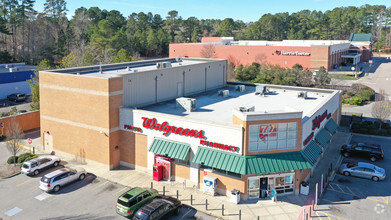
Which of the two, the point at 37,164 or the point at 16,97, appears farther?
the point at 16,97

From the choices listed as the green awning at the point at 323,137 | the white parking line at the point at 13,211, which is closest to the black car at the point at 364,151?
the green awning at the point at 323,137

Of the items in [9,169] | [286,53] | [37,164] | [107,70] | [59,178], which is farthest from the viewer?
[286,53]

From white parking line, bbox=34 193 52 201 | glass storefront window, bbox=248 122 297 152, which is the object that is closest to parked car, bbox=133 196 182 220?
glass storefront window, bbox=248 122 297 152

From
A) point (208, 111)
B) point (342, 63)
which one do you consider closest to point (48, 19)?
point (342, 63)

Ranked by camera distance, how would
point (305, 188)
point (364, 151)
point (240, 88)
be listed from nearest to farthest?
point (305, 188)
point (364, 151)
point (240, 88)

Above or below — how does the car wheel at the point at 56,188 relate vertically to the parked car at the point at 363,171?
below

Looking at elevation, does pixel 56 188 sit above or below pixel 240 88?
below

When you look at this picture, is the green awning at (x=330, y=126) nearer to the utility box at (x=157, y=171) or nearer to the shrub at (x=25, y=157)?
the utility box at (x=157, y=171)

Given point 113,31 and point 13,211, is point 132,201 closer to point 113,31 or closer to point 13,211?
point 13,211

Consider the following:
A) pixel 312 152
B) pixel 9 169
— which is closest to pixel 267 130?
pixel 312 152
